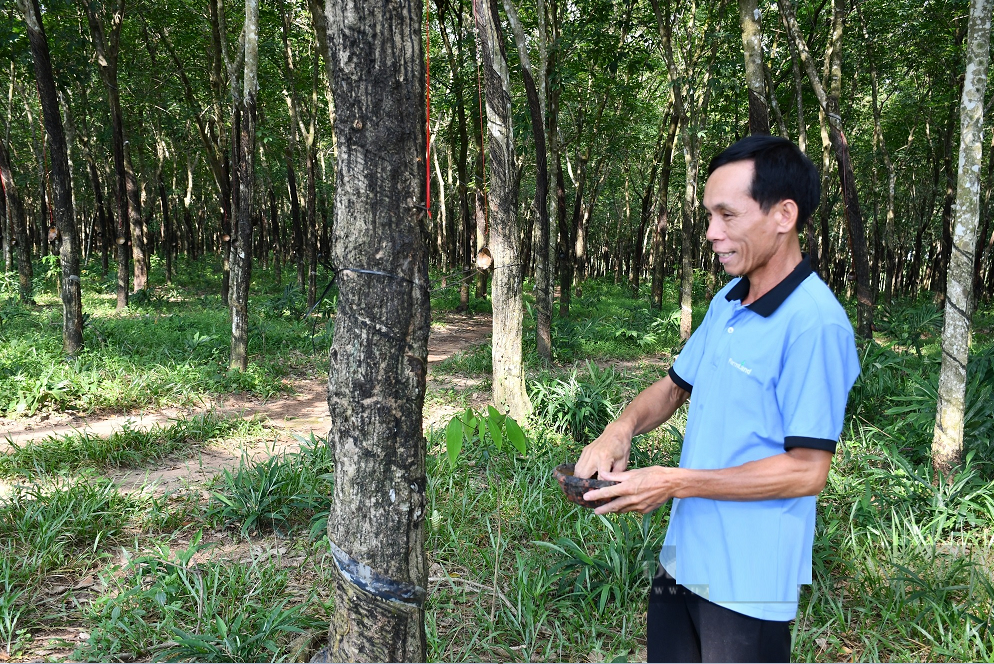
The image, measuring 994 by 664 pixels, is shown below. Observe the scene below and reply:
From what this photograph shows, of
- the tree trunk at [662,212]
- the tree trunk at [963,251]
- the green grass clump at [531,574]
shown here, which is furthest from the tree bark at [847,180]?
the green grass clump at [531,574]

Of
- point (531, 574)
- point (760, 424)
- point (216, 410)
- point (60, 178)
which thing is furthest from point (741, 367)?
point (60, 178)

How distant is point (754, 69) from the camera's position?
A: 5.16 meters

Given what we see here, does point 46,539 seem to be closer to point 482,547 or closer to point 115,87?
point 482,547

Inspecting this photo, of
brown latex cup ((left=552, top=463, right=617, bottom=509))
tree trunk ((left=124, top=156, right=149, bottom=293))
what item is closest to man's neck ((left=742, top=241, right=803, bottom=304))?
brown latex cup ((left=552, top=463, right=617, bottom=509))

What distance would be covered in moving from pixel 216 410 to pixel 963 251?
681 cm

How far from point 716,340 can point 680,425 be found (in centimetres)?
442

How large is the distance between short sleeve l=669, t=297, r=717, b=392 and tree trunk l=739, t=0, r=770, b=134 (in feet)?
13.3

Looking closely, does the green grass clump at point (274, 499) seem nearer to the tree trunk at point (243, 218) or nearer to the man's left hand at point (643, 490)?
the man's left hand at point (643, 490)

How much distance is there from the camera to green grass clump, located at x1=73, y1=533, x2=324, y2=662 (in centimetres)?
274

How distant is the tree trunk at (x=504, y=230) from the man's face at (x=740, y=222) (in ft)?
13.4

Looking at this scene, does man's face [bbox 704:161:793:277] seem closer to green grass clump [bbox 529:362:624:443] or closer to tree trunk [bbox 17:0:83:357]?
green grass clump [bbox 529:362:624:443]

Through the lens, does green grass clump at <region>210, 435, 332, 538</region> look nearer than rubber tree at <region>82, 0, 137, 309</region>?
Yes

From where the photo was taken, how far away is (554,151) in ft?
32.6

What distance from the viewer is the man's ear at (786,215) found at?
4.64ft
